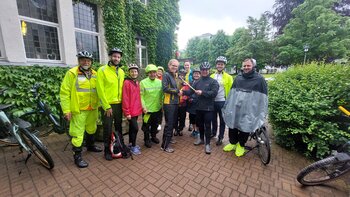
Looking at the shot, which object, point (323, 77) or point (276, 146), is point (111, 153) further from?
point (323, 77)

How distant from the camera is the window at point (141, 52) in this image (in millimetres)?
8453

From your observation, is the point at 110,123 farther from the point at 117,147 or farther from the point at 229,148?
the point at 229,148

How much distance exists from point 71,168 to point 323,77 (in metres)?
5.52

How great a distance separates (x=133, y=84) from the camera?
3.12 meters

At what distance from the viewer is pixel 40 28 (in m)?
4.80

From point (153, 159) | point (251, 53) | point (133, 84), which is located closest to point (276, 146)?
point (153, 159)

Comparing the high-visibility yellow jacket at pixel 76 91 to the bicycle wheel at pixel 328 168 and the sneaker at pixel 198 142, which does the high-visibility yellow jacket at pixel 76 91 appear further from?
the bicycle wheel at pixel 328 168

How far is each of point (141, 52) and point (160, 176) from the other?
289 inches

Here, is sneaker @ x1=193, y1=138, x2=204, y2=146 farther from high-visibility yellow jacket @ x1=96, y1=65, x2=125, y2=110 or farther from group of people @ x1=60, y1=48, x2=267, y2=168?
high-visibility yellow jacket @ x1=96, y1=65, x2=125, y2=110

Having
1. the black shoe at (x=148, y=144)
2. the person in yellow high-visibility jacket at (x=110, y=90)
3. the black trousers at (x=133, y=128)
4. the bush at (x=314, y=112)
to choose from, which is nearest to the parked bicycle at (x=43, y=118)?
the person in yellow high-visibility jacket at (x=110, y=90)

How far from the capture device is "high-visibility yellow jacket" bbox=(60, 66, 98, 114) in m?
2.61

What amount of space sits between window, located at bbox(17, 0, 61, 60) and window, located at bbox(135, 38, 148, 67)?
380cm

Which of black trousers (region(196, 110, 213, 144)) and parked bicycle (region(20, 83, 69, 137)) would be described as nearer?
black trousers (region(196, 110, 213, 144))

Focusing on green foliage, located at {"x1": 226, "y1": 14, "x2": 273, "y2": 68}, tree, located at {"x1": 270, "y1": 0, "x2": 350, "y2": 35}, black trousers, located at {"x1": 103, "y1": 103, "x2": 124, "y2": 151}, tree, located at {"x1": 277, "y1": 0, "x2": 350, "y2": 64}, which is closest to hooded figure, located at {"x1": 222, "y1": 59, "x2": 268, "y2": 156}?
black trousers, located at {"x1": 103, "y1": 103, "x2": 124, "y2": 151}
